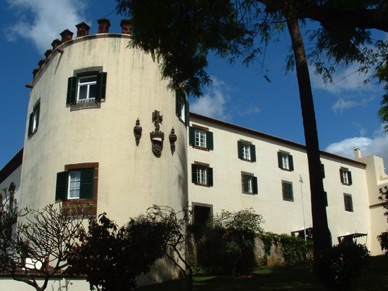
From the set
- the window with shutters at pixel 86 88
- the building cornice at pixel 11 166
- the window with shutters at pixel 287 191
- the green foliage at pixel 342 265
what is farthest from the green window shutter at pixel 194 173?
the green foliage at pixel 342 265

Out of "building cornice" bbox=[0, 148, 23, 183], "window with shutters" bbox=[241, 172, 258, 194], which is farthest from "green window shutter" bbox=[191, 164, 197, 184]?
"building cornice" bbox=[0, 148, 23, 183]

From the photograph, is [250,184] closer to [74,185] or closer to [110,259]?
[74,185]

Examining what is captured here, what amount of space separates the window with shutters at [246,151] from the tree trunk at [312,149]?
1698 cm

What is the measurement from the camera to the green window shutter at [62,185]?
69.3 ft

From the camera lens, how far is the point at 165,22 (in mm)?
9648

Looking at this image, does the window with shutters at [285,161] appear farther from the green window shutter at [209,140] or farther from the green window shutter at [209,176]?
the green window shutter at [209,176]

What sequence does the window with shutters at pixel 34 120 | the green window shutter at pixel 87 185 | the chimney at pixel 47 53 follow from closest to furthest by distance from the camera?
the green window shutter at pixel 87 185, the window with shutters at pixel 34 120, the chimney at pixel 47 53

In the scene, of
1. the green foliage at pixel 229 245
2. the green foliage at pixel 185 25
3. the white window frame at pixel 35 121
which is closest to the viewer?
the green foliage at pixel 185 25

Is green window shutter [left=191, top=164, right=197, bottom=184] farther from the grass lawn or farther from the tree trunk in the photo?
the tree trunk

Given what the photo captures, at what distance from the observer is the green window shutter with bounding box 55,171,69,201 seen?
21.1 metres

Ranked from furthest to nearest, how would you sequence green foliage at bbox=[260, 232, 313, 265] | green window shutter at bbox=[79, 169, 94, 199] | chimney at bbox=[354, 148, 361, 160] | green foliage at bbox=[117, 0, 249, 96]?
chimney at bbox=[354, 148, 361, 160] → green foliage at bbox=[260, 232, 313, 265] → green window shutter at bbox=[79, 169, 94, 199] → green foliage at bbox=[117, 0, 249, 96]

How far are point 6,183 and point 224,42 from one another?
28.1m

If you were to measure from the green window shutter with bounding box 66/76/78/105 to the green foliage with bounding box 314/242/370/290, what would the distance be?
1398cm

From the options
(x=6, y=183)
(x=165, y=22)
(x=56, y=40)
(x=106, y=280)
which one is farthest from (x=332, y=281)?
(x=6, y=183)
